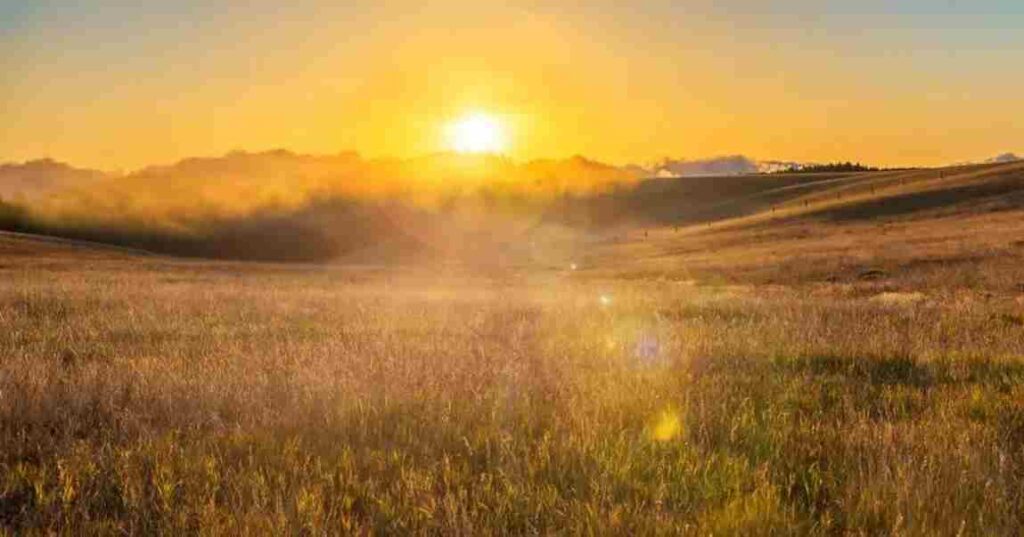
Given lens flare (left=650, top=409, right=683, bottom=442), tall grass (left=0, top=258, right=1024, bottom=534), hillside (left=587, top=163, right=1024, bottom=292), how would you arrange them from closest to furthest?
tall grass (left=0, top=258, right=1024, bottom=534)
lens flare (left=650, top=409, right=683, bottom=442)
hillside (left=587, top=163, right=1024, bottom=292)

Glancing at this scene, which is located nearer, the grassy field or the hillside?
the grassy field

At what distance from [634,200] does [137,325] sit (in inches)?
4837

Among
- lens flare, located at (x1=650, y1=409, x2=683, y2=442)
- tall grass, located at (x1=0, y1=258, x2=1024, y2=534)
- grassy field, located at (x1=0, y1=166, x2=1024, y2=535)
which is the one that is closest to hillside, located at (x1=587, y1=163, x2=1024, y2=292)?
grassy field, located at (x1=0, y1=166, x2=1024, y2=535)

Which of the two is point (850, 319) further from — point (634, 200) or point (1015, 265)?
point (634, 200)

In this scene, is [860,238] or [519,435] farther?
[860,238]

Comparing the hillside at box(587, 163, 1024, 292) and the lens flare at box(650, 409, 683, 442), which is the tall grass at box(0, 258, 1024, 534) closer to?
the lens flare at box(650, 409, 683, 442)

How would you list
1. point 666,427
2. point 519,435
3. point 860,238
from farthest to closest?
point 860,238, point 666,427, point 519,435

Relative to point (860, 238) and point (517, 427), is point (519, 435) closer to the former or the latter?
point (517, 427)

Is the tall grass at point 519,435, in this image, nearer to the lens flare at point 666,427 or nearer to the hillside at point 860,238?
the lens flare at point 666,427

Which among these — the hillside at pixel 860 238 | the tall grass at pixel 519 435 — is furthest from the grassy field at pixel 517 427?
the hillside at pixel 860 238

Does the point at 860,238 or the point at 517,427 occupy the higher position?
the point at 517,427

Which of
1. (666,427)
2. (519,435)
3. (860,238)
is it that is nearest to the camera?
(519,435)

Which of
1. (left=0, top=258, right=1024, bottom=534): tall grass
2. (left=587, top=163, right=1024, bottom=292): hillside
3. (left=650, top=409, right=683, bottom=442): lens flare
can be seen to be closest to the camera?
(left=0, top=258, right=1024, bottom=534): tall grass

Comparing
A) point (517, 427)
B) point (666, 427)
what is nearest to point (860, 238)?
point (666, 427)
